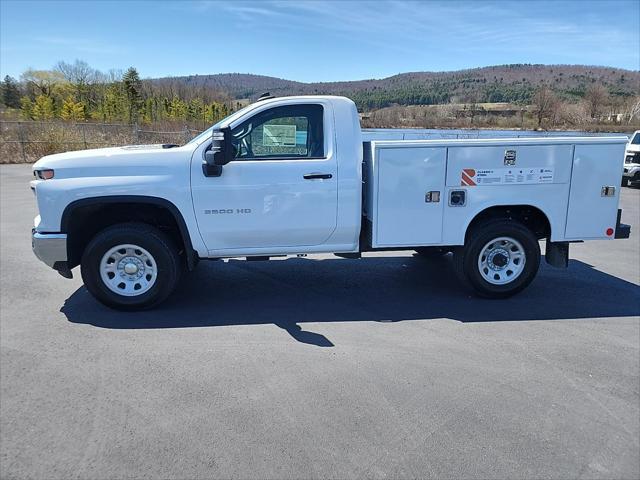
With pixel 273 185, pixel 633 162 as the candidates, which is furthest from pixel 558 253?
pixel 633 162

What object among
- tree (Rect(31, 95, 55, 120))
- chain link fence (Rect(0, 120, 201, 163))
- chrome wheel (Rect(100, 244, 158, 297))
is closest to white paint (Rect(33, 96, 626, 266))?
chrome wheel (Rect(100, 244, 158, 297))

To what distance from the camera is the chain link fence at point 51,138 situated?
893 inches

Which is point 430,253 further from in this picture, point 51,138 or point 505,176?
point 51,138

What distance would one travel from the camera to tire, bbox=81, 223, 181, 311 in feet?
16.2

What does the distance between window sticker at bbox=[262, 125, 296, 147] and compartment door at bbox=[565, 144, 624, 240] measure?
3.15 metres

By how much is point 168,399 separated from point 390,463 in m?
1.64

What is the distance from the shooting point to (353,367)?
153 inches

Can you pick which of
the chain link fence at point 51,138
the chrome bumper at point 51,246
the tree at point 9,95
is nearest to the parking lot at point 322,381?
the chrome bumper at point 51,246

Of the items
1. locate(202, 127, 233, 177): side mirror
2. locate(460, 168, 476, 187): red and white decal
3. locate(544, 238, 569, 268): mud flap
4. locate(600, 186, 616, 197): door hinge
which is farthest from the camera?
locate(544, 238, 569, 268): mud flap

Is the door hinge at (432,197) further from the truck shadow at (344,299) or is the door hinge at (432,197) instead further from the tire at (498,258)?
the truck shadow at (344,299)

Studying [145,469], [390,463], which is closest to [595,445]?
[390,463]

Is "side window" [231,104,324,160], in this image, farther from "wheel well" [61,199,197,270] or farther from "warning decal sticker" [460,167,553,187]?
"warning decal sticker" [460,167,553,187]

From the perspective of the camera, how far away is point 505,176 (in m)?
5.22

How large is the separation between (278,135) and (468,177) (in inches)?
83.9
